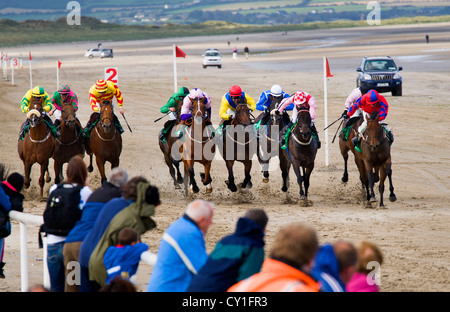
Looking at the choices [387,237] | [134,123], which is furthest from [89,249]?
[134,123]

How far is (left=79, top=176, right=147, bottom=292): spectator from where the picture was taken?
A: 6.08 meters

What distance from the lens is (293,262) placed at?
4340 millimetres

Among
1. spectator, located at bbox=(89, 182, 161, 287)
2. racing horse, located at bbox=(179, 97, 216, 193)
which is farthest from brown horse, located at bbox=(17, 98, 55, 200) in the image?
spectator, located at bbox=(89, 182, 161, 287)

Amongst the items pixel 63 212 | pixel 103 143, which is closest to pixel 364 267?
pixel 63 212

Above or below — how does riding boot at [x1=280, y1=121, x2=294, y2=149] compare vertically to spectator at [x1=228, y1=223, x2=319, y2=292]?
below

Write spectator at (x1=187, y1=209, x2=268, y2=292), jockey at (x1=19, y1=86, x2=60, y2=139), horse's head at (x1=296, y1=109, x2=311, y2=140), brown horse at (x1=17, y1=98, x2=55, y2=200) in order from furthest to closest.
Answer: jockey at (x1=19, y1=86, x2=60, y2=139) → brown horse at (x1=17, y1=98, x2=55, y2=200) → horse's head at (x1=296, y1=109, x2=311, y2=140) → spectator at (x1=187, y1=209, x2=268, y2=292)

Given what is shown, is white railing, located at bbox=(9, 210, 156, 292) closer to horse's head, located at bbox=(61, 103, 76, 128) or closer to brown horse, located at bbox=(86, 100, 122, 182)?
horse's head, located at bbox=(61, 103, 76, 128)

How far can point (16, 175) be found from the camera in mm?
8492

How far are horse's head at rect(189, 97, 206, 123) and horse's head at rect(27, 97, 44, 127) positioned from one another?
2.99 m

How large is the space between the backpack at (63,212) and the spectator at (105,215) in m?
0.52

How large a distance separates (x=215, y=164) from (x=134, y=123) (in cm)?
676

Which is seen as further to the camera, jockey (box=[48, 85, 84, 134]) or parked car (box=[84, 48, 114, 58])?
parked car (box=[84, 48, 114, 58])

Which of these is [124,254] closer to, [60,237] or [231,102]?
[60,237]

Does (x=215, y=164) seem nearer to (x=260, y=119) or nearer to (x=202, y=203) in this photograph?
(x=260, y=119)
